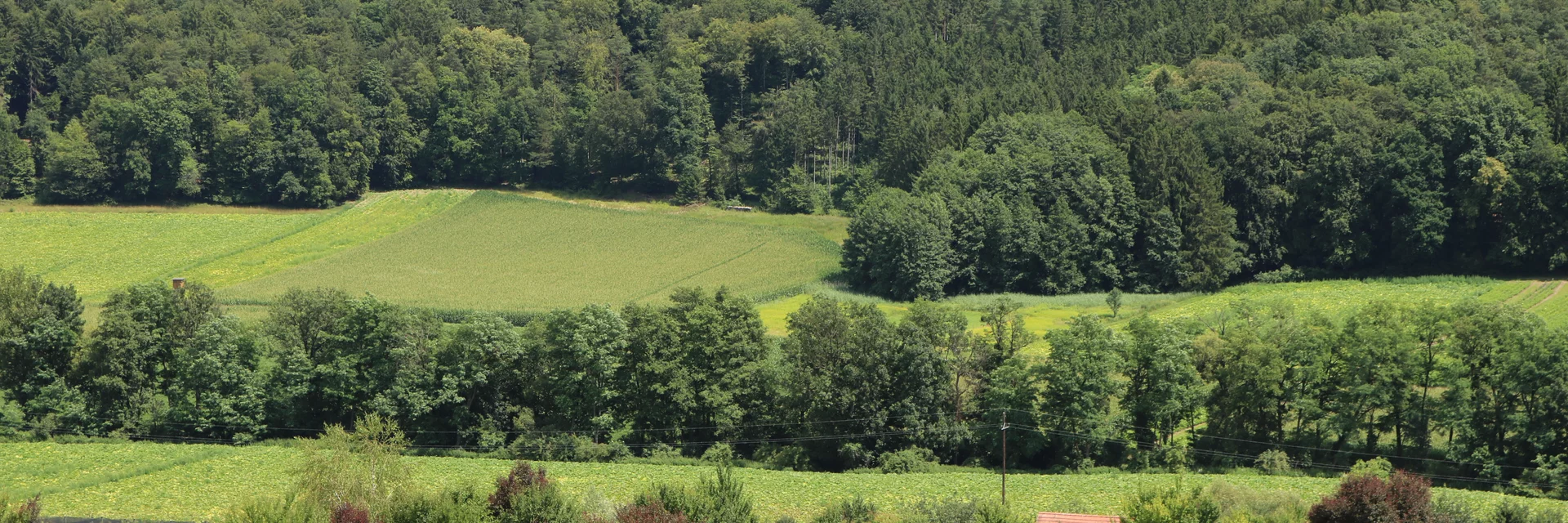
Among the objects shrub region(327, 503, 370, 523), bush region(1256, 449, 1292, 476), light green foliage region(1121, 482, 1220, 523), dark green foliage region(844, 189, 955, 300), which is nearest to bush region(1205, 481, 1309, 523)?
light green foliage region(1121, 482, 1220, 523)

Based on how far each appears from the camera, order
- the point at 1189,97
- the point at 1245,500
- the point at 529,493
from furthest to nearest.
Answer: the point at 1189,97
the point at 1245,500
the point at 529,493

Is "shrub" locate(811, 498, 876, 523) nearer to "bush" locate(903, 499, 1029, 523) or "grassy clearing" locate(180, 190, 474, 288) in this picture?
"bush" locate(903, 499, 1029, 523)

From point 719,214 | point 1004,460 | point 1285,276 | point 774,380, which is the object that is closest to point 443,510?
point 1004,460

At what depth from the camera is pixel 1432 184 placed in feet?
327

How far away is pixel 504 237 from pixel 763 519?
62.6 m

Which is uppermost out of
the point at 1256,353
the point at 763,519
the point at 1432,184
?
the point at 1432,184

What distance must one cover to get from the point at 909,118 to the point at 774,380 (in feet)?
166

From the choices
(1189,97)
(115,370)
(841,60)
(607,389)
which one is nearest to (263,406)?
(115,370)

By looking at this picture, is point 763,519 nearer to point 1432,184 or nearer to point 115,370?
point 115,370

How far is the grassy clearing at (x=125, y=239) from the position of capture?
351 feet

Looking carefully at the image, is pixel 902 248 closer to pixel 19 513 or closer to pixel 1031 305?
pixel 1031 305

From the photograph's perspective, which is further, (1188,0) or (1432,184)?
(1188,0)

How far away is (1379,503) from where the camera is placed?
51188 millimetres

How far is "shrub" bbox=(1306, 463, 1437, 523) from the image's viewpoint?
51125mm
